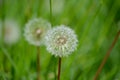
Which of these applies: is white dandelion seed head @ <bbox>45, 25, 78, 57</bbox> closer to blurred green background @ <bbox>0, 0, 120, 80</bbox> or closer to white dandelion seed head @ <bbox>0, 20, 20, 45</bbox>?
blurred green background @ <bbox>0, 0, 120, 80</bbox>

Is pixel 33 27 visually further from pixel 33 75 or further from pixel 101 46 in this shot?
pixel 101 46

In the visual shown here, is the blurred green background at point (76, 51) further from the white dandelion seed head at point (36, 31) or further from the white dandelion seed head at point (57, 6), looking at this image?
the white dandelion seed head at point (36, 31)

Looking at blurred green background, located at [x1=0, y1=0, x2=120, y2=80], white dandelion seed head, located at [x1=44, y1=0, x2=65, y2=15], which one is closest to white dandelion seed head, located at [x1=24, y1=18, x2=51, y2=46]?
blurred green background, located at [x1=0, y1=0, x2=120, y2=80]

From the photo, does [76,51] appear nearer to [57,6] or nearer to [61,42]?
[61,42]

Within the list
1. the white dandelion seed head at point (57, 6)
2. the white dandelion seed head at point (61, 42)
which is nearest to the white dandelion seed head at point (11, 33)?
the white dandelion seed head at point (57, 6)

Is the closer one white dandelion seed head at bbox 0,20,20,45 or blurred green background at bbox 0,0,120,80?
blurred green background at bbox 0,0,120,80

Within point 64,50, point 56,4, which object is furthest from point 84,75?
point 56,4

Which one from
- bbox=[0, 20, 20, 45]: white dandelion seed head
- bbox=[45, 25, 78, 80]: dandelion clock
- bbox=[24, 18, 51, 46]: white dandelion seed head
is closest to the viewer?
bbox=[45, 25, 78, 80]: dandelion clock

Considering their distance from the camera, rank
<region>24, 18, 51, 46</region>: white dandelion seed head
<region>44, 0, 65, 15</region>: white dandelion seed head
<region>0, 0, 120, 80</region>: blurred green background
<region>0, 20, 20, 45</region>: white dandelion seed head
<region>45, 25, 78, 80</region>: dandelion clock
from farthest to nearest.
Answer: <region>44, 0, 65, 15</region>: white dandelion seed head < <region>0, 20, 20, 45</region>: white dandelion seed head < <region>0, 0, 120, 80</region>: blurred green background < <region>24, 18, 51, 46</region>: white dandelion seed head < <region>45, 25, 78, 80</region>: dandelion clock

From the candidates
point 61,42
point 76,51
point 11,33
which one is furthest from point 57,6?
point 61,42
